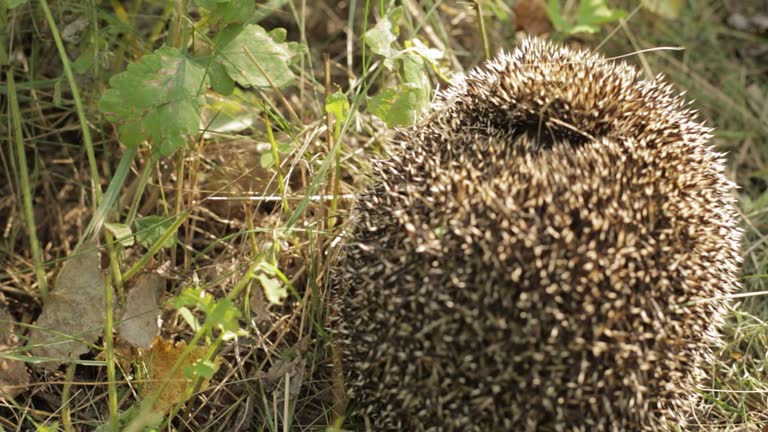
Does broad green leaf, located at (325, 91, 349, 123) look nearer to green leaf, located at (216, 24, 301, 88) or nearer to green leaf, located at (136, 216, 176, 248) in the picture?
green leaf, located at (216, 24, 301, 88)

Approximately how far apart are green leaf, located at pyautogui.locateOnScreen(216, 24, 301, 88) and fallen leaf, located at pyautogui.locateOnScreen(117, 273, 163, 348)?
1052 millimetres

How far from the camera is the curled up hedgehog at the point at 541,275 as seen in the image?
3025 mm

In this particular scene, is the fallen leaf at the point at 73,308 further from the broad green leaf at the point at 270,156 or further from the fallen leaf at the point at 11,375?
the broad green leaf at the point at 270,156

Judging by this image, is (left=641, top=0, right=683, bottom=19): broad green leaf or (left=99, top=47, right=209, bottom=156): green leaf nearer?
(left=99, top=47, right=209, bottom=156): green leaf

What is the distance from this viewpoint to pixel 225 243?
15.0ft

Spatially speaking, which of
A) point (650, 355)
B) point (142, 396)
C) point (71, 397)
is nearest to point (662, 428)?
point (650, 355)

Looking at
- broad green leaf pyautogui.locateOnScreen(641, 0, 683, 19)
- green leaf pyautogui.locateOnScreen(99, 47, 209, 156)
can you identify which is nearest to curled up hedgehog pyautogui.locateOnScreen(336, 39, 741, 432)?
green leaf pyautogui.locateOnScreen(99, 47, 209, 156)

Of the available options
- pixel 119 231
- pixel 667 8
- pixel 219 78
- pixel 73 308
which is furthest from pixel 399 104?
pixel 667 8

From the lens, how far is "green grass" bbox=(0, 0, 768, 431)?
12.7ft

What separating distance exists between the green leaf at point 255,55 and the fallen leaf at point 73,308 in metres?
1.09

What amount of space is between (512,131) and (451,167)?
0.43 m

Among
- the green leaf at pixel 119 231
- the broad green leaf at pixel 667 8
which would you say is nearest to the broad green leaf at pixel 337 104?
the green leaf at pixel 119 231

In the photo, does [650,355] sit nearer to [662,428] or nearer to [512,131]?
[662,428]

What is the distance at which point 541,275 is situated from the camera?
3.00 m
